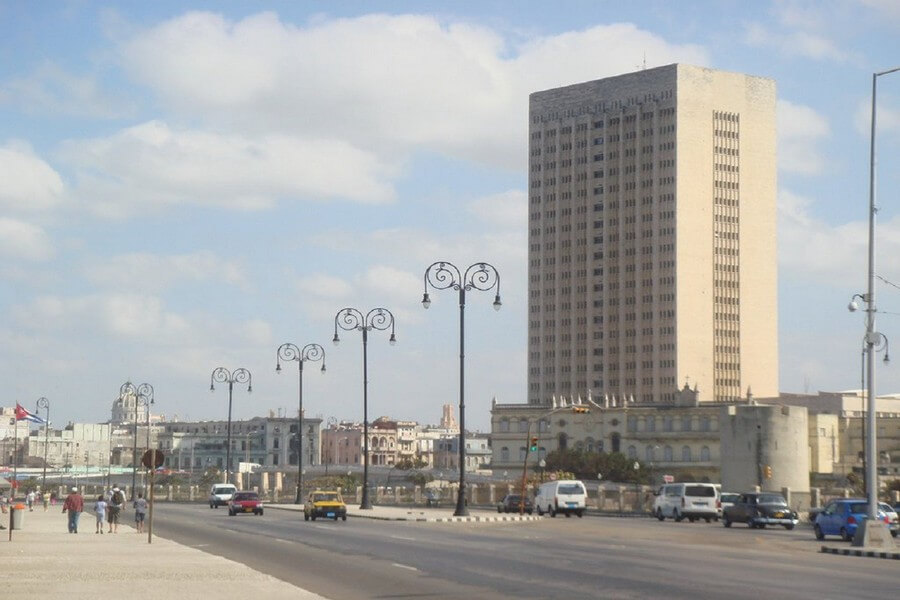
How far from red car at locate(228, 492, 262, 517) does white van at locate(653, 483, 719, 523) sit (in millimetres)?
21710

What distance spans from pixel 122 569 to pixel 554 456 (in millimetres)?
137242

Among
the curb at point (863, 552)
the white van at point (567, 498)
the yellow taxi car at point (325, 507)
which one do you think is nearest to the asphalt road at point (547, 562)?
the curb at point (863, 552)

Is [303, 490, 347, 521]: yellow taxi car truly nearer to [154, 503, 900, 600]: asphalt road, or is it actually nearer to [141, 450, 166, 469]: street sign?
[154, 503, 900, 600]: asphalt road

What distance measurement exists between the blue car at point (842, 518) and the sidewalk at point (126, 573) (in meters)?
21.2

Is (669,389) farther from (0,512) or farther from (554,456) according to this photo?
(0,512)

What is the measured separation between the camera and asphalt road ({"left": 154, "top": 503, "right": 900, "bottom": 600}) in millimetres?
25672

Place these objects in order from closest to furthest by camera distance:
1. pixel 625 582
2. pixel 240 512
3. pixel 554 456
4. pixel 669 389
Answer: pixel 625 582 → pixel 240 512 → pixel 554 456 → pixel 669 389

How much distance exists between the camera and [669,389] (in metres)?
195

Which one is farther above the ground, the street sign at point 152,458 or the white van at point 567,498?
the street sign at point 152,458

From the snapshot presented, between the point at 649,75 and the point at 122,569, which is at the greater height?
the point at 649,75

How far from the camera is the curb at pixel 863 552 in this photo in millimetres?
37812

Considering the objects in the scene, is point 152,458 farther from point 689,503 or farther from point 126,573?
point 689,503

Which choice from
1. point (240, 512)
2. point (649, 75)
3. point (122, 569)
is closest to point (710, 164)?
point (649, 75)

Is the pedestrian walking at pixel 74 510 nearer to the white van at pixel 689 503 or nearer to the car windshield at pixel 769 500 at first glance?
the car windshield at pixel 769 500
